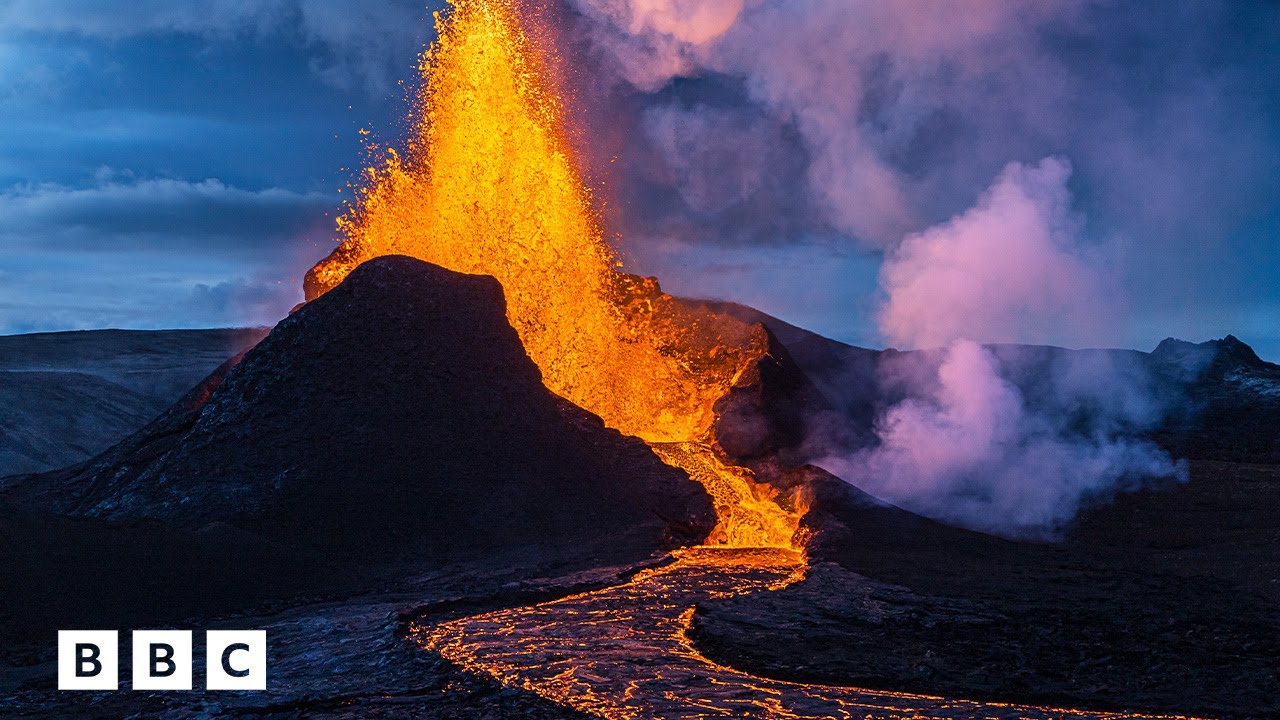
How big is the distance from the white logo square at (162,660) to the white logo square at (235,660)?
6.7 inches

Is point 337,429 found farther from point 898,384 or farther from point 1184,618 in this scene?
point 898,384

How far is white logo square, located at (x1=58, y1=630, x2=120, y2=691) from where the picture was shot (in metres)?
7.94

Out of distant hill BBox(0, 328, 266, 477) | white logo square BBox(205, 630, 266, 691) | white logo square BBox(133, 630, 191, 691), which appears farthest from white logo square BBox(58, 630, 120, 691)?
distant hill BBox(0, 328, 266, 477)

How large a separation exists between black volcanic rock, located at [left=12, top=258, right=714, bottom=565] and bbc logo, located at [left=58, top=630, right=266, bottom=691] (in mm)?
3259

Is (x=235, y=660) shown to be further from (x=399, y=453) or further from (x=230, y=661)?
(x=399, y=453)

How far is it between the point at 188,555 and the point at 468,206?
942 centimetres

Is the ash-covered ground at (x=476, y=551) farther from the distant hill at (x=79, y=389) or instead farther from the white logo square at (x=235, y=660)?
the distant hill at (x=79, y=389)

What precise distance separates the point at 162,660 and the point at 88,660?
2.67 ft

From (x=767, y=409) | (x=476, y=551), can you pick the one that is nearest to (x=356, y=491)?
(x=476, y=551)

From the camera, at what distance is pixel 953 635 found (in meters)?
9.13

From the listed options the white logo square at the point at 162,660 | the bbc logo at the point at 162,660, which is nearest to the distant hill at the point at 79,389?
the bbc logo at the point at 162,660

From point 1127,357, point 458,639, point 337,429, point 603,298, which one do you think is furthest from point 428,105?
point 1127,357

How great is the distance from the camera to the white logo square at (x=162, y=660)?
25.3 ft

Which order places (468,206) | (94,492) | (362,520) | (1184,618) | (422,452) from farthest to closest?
1. (468,206)
2. (94,492)
3. (422,452)
4. (362,520)
5. (1184,618)
